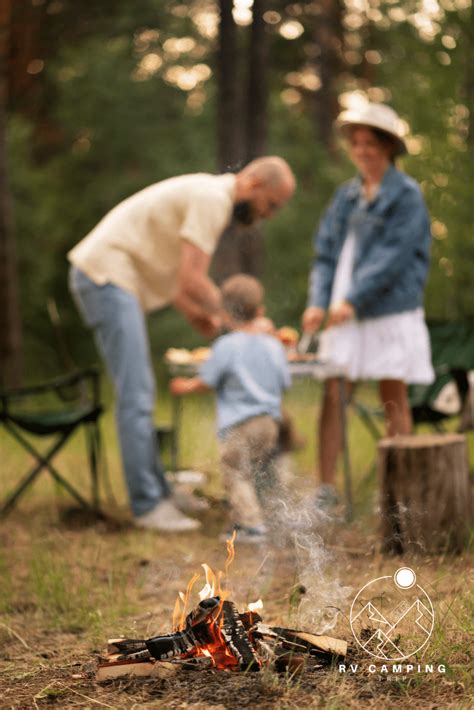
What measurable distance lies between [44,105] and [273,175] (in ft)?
32.0

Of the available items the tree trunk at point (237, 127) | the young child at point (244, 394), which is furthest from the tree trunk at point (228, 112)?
the young child at point (244, 394)

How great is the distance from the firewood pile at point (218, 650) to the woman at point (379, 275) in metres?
1.95

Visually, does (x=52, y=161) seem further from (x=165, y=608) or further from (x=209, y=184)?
(x=165, y=608)

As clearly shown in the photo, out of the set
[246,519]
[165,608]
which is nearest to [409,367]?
[246,519]

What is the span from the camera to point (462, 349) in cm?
561

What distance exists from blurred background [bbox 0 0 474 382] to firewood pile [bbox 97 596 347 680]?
12.7 feet

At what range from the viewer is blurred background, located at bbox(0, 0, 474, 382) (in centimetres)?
762

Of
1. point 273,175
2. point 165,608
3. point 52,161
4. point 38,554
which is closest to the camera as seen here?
point 165,608

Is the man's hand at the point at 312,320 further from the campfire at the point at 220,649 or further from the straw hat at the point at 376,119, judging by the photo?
the campfire at the point at 220,649

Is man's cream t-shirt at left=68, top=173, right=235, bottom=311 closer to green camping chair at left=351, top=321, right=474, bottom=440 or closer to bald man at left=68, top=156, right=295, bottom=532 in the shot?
bald man at left=68, top=156, right=295, bottom=532

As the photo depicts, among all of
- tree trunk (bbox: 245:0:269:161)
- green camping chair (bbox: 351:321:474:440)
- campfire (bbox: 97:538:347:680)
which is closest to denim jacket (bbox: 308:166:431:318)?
green camping chair (bbox: 351:321:474:440)

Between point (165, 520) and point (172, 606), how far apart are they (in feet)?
3.95

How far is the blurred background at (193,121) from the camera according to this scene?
7621 millimetres

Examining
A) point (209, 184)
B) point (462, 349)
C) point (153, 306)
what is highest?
point (209, 184)
